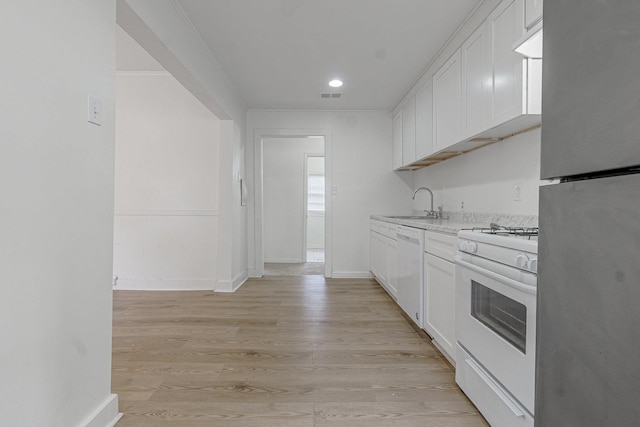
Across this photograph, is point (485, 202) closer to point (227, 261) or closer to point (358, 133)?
point (358, 133)

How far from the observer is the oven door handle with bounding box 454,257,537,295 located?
1185mm

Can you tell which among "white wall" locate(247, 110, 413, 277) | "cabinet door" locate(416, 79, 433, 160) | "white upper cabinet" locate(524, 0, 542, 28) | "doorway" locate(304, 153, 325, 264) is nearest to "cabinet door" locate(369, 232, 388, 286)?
"white wall" locate(247, 110, 413, 277)

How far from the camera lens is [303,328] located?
269cm

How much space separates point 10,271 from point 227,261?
2897 millimetres

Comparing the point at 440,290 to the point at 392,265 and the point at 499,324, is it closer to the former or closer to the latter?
the point at 499,324

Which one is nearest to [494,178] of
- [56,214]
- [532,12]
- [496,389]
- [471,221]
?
[471,221]

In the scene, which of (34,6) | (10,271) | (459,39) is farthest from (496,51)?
(10,271)

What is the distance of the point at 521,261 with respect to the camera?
1216 mm

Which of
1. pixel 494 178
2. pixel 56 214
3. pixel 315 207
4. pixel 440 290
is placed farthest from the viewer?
pixel 315 207

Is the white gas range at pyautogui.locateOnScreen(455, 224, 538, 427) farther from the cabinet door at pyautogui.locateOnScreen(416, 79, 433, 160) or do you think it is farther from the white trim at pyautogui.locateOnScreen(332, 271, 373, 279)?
the white trim at pyautogui.locateOnScreen(332, 271, 373, 279)

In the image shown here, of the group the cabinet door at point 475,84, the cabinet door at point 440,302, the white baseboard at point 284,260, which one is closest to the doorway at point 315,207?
the white baseboard at point 284,260

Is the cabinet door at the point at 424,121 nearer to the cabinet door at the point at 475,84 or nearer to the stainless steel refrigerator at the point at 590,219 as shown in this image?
the cabinet door at the point at 475,84

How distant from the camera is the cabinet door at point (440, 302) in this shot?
6.54 ft

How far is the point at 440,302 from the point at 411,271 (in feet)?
1.79
